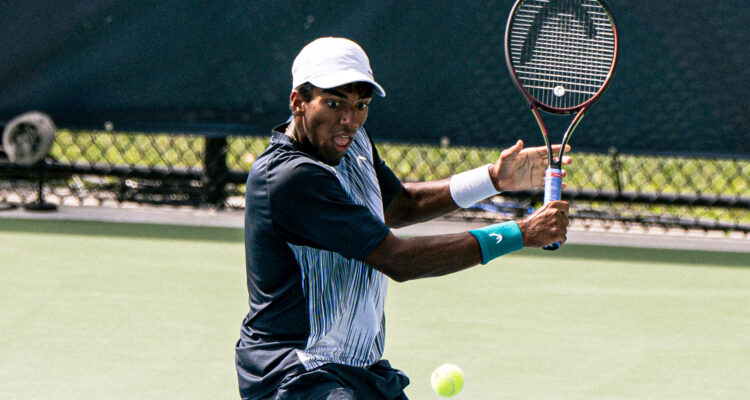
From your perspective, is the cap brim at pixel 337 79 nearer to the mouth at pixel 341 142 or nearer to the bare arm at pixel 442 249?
the mouth at pixel 341 142

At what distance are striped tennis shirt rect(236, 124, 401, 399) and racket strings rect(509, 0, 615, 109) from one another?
1.23m

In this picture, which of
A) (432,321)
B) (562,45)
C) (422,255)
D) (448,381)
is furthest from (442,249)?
(432,321)

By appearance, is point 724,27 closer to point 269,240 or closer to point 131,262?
point 131,262

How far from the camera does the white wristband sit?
9.61ft

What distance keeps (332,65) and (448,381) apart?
1.13m

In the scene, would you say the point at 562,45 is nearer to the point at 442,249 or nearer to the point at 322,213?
the point at 442,249

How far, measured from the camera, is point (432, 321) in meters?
4.05

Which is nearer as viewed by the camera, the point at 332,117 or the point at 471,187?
the point at 332,117

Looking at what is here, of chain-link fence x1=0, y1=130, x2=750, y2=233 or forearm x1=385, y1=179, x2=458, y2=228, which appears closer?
forearm x1=385, y1=179, x2=458, y2=228

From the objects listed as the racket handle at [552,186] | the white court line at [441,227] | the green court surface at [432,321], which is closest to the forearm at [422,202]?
the racket handle at [552,186]

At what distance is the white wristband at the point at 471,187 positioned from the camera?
293 centimetres

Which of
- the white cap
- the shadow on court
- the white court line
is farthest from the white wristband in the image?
the shadow on court

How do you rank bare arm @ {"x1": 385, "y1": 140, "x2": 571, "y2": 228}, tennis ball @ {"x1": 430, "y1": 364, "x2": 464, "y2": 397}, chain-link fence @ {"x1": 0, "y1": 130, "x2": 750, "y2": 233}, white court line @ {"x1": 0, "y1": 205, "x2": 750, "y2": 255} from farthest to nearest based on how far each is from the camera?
1. chain-link fence @ {"x1": 0, "y1": 130, "x2": 750, "y2": 233}
2. white court line @ {"x1": 0, "y1": 205, "x2": 750, "y2": 255}
3. tennis ball @ {"x1": 430, "y1": 364, "x2": 464, "y2": 397}
4. bare arm @ {"x1": 385, "y1": 140, "x2": 571, "y2": 228}

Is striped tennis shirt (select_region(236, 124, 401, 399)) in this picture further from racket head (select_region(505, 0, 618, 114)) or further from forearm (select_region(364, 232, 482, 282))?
racket head (select_region(505, 0, 618, 114))
